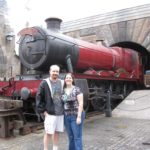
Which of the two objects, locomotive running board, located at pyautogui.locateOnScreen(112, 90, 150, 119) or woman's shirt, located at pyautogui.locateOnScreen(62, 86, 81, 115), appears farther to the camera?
locomotive running board, located at pyautogui.locateOnScreen(112, 90, 150, 119)

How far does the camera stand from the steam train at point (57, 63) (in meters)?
8.30

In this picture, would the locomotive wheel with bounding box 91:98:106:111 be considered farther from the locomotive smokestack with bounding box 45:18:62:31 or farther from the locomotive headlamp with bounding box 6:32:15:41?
the locomotive headlamp with bounding box 6:32:15:41

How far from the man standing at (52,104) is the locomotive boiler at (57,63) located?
9.27 feet

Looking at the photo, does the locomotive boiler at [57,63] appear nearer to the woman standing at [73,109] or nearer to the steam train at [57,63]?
the steam train at [57,63]

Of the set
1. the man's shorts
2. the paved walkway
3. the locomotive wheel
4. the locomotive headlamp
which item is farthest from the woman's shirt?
the locomotive headlamp

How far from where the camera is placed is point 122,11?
49.8 feet

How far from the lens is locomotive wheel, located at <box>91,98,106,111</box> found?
1026 centimetres

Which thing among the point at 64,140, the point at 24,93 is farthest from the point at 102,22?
the point at 64,140

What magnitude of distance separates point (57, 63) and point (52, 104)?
386 centimetres

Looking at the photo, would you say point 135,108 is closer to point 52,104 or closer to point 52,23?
point 52,23

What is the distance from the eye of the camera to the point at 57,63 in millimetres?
8648

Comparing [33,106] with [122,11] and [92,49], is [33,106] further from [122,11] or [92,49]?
[122,11]

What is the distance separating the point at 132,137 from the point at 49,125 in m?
2.69

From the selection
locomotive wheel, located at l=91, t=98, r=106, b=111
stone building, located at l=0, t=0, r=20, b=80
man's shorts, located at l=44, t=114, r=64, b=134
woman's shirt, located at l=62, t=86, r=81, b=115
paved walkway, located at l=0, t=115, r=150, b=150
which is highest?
stone building, located at l=0, t=0, r=20, b=80
